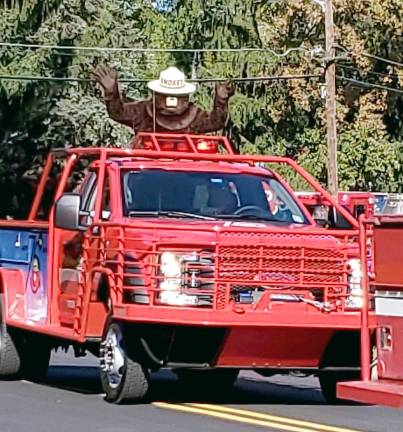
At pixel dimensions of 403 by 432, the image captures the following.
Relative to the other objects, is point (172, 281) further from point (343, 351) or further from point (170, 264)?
point (343, 351)

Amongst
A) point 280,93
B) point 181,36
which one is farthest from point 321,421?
point 181,36

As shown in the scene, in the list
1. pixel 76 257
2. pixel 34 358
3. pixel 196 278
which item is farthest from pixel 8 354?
pixel 196 278

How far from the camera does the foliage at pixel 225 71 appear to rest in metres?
38.7

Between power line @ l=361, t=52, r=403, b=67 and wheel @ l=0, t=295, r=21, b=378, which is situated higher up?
power line @ l=361, t=52, r=403, b=67

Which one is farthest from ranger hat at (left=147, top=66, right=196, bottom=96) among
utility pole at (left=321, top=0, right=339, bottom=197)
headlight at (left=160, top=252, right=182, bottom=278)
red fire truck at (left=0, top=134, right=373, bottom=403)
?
utility pole at (left=321, top=0, right=339, bottom=197)

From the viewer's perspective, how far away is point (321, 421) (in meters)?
10.5

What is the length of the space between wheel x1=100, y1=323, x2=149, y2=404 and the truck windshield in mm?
1294

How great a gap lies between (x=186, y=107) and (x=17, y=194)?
2652 centimetres

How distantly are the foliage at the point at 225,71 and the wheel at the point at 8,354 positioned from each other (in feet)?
78.6

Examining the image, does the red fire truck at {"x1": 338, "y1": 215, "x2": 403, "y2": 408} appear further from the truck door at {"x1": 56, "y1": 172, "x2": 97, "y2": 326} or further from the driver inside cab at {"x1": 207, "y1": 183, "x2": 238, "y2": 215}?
the truck door at {"x1": 56, "y1": 172, "x2": 97, "y2": 326}

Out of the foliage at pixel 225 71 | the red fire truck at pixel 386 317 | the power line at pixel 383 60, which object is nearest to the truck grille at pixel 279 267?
the red fire truck at pixel 386 317

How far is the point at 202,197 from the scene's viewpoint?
12.4 m

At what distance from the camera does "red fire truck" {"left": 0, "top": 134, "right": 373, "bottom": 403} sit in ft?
35.7

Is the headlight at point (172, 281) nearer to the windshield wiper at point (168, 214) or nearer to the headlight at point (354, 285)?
the windshield wiper at point (168, 214)
